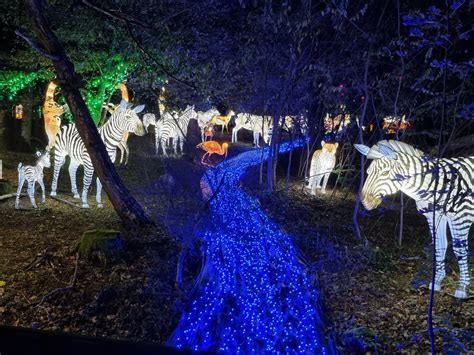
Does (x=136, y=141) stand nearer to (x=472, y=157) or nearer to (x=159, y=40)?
(x=159, y=40)

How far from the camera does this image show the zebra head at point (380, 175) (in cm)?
556

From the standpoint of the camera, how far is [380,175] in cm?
569

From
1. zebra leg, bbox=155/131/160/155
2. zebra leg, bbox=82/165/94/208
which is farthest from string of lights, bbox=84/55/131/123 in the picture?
zebra leg, bbox=82/165/94/208

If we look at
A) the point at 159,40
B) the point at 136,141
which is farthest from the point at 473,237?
the point at 136,141

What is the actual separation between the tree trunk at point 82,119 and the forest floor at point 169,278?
572mm

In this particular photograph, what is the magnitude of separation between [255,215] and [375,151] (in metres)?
4.57

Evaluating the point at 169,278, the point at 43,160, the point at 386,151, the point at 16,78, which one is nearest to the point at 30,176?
the point at 43,160

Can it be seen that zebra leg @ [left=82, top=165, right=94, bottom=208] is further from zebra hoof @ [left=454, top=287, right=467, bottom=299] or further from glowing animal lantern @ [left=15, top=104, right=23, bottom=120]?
glowing animal lantern @ [left=15, top=104, right=23, bottom=120]

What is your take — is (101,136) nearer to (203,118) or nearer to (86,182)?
(86,182)

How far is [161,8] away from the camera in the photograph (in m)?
8.42

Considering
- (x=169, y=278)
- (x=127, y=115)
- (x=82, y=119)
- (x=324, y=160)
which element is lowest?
(x=169, y=278)

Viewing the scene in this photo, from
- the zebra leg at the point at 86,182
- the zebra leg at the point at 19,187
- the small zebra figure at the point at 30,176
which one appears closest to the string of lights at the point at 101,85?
the zebra leg at the point at 86,182

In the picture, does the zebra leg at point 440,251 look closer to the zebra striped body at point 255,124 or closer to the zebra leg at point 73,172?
the zebra leg at point 73,172

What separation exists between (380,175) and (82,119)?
529 centimetres
